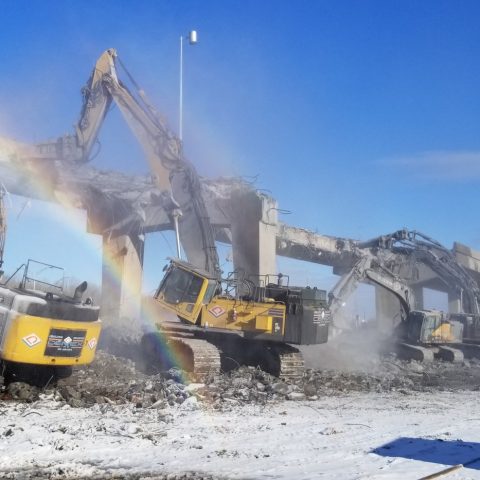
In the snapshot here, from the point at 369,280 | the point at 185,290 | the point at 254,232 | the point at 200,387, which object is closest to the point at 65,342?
the point at 200,387

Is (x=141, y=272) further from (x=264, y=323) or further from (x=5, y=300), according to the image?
(x=5, y=300)

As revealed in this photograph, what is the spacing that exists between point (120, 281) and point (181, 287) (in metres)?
8.76

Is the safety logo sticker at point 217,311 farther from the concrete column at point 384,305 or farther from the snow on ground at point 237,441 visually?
the concrete column at point 384,305

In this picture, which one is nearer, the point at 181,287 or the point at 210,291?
the point at 210,291

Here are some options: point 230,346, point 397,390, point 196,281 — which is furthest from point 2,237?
point 397,390

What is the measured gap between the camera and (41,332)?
30.2 feet

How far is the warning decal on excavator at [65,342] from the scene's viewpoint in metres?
9.36

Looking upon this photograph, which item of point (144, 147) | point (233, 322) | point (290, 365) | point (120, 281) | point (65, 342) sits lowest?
point (290, 365)

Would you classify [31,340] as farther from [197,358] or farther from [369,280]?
[369,280]

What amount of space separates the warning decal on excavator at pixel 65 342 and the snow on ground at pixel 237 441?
2.84ft

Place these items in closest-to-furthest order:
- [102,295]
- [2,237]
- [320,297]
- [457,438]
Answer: [457,438]
[2,237]
[320,297]
[102,295]

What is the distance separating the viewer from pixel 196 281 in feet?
46.5

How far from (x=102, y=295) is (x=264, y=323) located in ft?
35.6

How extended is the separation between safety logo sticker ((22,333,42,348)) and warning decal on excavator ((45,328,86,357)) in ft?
0.72
